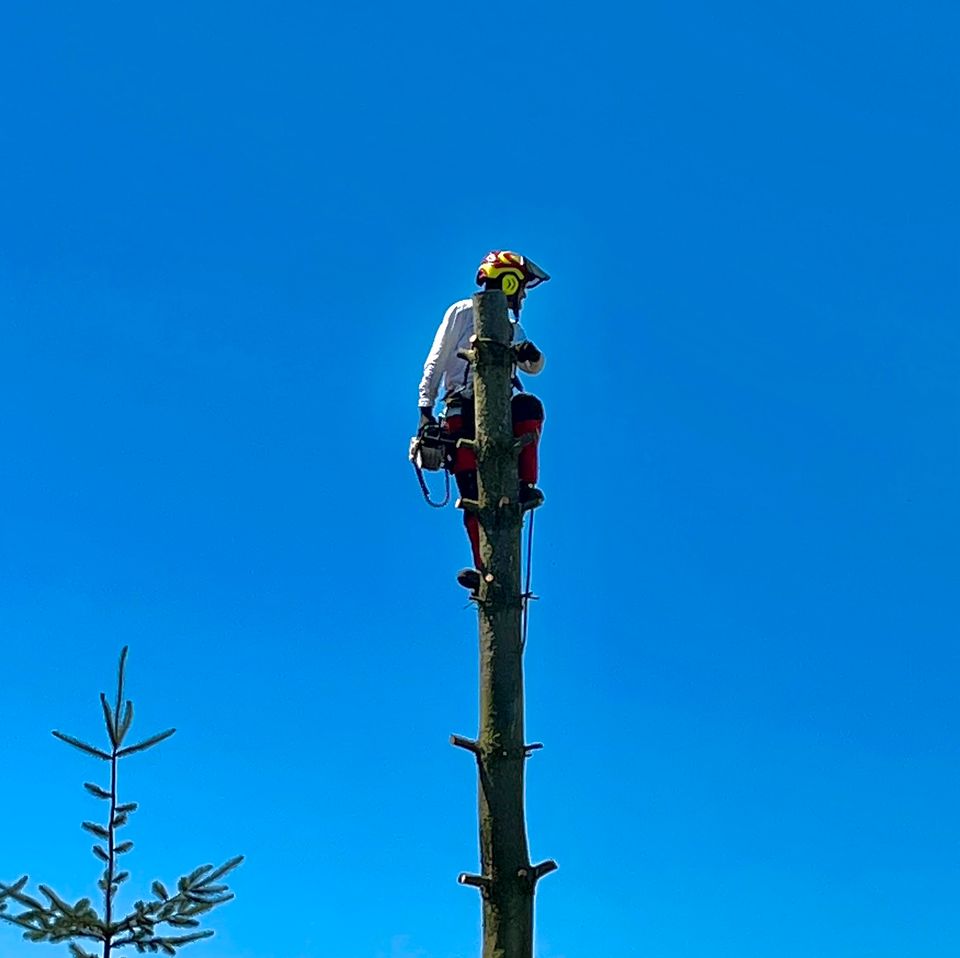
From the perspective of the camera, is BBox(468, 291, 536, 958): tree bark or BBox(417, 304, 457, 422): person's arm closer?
BBox(468, 291, 536, 958): tree bark

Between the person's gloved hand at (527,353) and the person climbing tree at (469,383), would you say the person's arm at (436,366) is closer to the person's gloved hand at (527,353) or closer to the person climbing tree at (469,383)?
the person climbing tree at (469,383)

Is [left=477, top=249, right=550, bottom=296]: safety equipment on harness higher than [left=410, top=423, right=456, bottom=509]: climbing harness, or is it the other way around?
[left=477, top=249, right=550, bottom=296]: safety equipment on harness

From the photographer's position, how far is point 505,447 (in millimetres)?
7402

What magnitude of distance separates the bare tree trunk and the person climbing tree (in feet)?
1.74

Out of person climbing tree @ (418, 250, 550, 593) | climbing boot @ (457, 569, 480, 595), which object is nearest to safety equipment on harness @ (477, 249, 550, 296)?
person climbing tree @ (418, 250, 550, 593)

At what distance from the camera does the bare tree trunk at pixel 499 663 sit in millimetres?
6766

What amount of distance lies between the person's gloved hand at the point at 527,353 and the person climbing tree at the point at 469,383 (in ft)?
0.25

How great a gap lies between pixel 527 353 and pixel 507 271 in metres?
1.04

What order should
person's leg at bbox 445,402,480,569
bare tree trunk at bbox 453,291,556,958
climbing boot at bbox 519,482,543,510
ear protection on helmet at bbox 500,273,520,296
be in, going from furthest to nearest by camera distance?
A: ear protection on helmet at bbox 500,273,520,296
person's leg at bbox 445,402,480,569
climbing boot at bbox 519,482,543,510
bare tree trunk at bbox 453,291,556,958

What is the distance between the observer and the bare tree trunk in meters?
6.77

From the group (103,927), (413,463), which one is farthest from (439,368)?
(103,927)

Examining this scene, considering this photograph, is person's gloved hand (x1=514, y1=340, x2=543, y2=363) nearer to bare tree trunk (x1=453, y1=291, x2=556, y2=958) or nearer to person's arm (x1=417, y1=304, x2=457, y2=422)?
bare tree trunk (x1=453, y1=291, x2=556, y2=958)

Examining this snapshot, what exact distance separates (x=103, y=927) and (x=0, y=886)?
62cm

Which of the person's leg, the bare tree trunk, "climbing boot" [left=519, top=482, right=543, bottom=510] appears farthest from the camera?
the person's leg
